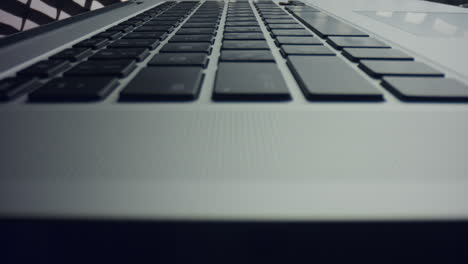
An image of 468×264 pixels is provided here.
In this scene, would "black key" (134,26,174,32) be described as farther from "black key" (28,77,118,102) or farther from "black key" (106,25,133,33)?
"black key" (28,77,118,102)

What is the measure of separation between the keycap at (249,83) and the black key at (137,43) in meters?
0.14

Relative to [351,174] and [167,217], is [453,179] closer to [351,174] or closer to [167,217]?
[351,174]

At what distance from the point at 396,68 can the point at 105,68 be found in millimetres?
320

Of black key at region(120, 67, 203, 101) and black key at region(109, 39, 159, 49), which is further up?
black key at region(109, 39, 159, 49)

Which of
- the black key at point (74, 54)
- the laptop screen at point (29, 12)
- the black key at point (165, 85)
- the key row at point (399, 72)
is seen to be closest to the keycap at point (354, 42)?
the key row at point (399, 72)

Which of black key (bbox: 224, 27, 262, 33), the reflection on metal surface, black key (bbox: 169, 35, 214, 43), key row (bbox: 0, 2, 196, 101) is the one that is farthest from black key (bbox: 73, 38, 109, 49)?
the reflection on metal surface

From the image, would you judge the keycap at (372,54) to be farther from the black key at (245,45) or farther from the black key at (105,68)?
the black key at (105,68)

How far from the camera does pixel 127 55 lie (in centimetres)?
32

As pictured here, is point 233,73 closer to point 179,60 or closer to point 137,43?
point 179,60

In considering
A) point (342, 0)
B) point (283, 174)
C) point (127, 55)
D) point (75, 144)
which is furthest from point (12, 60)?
point (342, 0)

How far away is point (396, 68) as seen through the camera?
280 mm

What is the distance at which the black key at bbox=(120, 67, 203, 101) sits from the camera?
0.23 meters

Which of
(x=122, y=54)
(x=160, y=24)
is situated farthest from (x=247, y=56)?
(x=160, y=24)

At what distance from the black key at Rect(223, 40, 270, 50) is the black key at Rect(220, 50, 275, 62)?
20 millimetres
